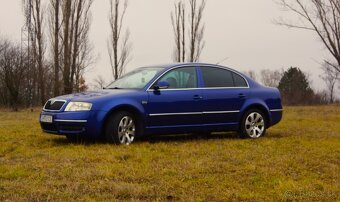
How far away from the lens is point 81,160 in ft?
20.5

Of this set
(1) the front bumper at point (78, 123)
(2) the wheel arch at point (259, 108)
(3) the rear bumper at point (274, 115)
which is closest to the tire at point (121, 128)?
(1) the front bumper at point (78, 123)

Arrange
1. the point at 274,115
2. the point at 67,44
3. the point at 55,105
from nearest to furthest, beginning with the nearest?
the point at 55,105
the point at 274,115
the point at 67,44

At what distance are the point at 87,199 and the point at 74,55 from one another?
23815 millimetres

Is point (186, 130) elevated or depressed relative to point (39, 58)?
depressed

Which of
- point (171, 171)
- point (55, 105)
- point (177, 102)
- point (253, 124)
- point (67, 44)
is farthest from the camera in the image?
point (67, 44)

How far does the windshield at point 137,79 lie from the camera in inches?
339

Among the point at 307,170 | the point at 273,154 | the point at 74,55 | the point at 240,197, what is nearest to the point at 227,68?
the point at 273,154

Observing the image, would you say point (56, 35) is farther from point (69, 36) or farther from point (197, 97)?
point (197, 97)

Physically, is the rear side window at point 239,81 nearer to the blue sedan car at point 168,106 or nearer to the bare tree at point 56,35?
the blue sedan car at point 168,106

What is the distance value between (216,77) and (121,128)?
7.46 ft

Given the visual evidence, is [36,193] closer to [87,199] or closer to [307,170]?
[87,199]

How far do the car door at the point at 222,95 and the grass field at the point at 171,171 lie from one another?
27.0 inches

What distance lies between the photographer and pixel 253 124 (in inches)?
376

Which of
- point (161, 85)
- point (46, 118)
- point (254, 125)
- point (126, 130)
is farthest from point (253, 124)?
point (46, 118)
